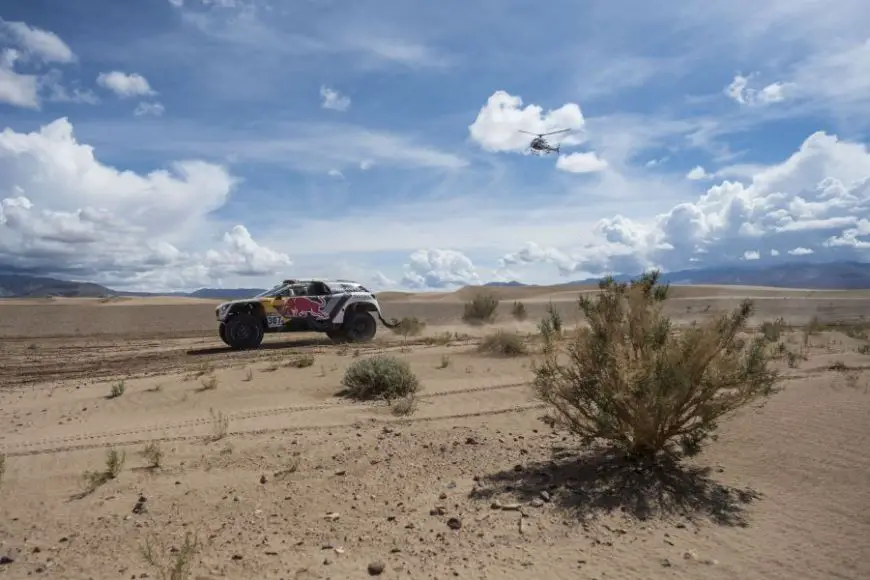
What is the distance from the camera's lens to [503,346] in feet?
53.1

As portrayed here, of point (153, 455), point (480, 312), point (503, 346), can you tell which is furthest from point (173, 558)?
point (480, 312)

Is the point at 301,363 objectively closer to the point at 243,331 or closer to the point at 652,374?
the point at 243,331

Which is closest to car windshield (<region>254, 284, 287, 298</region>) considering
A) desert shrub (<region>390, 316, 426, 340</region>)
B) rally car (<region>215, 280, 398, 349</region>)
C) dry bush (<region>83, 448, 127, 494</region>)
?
rally car (<region>215, 280, 398, 349</region>)

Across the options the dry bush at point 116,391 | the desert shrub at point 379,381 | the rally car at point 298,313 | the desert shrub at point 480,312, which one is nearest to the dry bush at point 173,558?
the desert shrub at point 379,381

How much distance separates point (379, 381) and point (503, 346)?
228 inches

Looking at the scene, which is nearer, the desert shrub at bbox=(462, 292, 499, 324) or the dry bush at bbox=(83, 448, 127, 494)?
the dry bush at bbox=(83, 448, 127, 494)

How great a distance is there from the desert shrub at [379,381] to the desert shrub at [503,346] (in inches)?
197

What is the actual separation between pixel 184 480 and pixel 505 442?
147 inches

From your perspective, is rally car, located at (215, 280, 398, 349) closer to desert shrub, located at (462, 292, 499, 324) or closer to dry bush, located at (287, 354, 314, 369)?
dry bush, located at (287, 354, 314, 369)

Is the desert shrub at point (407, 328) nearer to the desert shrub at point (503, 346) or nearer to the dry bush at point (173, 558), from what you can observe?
the desert shrub at point (503, 346)

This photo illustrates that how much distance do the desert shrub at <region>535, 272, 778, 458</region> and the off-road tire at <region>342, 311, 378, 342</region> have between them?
44.0 ft

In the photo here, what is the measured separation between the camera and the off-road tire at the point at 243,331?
18.3 metres

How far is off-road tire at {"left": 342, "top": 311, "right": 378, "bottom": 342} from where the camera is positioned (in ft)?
64.7

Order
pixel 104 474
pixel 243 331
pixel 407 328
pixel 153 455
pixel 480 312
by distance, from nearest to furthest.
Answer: pixel 104 474, pixel 153 455, pixel 243 331, pixel 407 328, pixel 480 312
